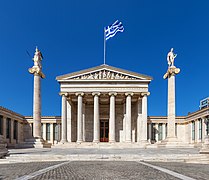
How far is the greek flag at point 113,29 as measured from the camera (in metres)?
41.2

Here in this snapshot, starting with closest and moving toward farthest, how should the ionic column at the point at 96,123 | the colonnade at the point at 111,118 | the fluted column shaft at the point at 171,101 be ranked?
1. the fluted column shaft at the point at 171,101
2. the ionic column at the point at 96,123
3. the colonnade at the point at 111,118

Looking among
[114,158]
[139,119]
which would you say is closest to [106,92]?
[139,119]

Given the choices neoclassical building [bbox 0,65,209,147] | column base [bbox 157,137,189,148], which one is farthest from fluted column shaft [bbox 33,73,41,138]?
column base [bbox 157,137,189,148]

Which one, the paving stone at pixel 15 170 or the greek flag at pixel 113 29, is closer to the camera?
the paving stone at pixel 15 170

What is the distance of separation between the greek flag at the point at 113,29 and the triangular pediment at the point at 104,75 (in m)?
6.41

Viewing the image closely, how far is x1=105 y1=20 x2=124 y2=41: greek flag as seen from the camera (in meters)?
41.2

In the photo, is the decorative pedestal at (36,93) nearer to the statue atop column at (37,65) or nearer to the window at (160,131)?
the statue atop column at (37,65)

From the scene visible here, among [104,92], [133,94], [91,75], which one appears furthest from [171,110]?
[91,75]

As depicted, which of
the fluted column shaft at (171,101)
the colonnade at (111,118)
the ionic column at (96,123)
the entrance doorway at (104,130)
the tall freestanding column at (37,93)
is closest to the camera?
the tall freestanding column at (37,93)

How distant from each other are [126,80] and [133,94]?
3035 millimetres

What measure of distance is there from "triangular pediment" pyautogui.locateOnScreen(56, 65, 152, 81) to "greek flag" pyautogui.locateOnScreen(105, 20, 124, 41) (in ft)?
21.0

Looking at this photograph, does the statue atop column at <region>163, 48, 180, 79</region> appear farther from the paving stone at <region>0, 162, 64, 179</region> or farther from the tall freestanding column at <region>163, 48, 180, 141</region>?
the paving stone at <region>0, 162, 64, 179</region>

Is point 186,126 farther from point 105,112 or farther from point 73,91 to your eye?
point 73,91

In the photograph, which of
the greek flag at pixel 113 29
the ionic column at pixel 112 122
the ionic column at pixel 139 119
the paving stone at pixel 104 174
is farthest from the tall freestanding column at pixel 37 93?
the paving stone at pixel 104 174
